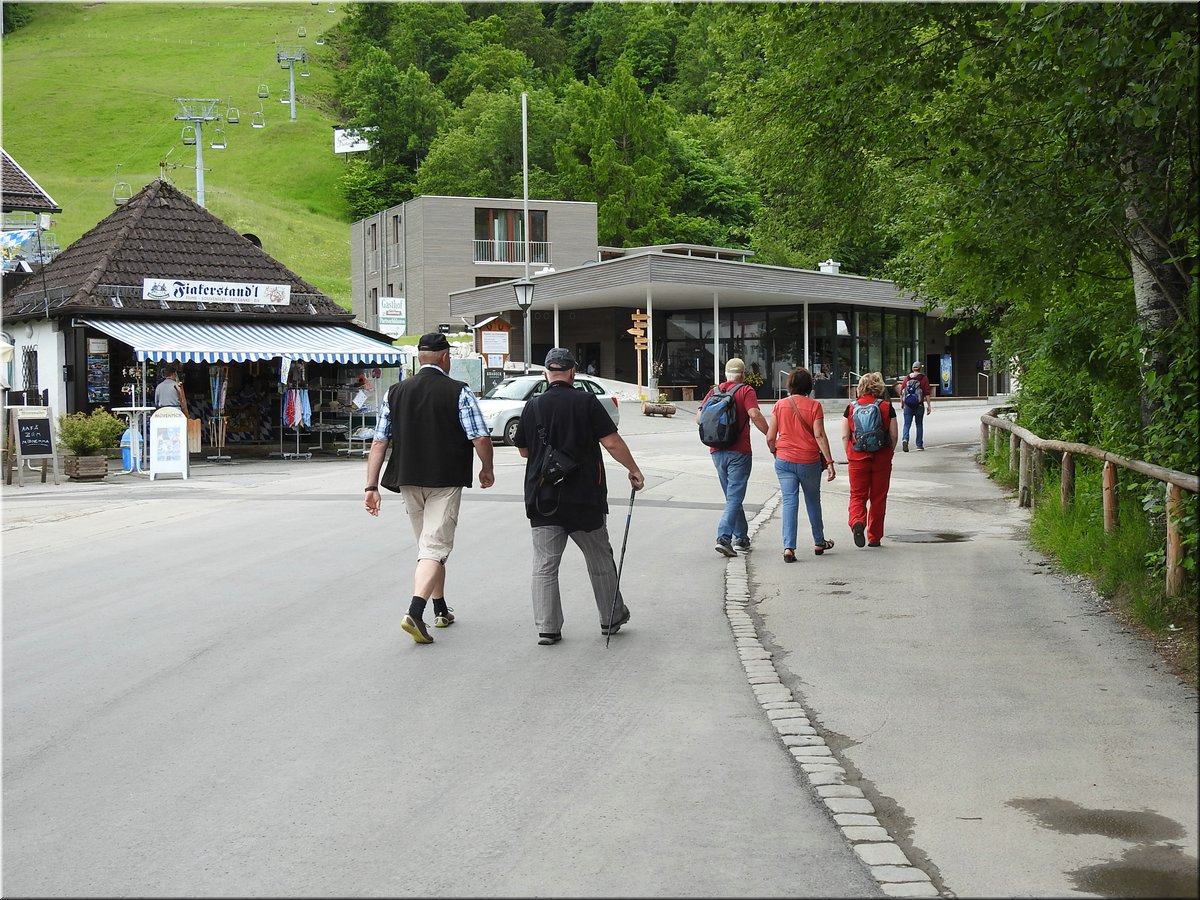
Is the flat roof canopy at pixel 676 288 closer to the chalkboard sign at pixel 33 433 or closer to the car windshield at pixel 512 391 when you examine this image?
the car windshield at pixel 512 391

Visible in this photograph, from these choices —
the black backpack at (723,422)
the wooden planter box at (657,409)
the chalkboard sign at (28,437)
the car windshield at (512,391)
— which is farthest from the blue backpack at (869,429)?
the wooden planter box at (657,409)

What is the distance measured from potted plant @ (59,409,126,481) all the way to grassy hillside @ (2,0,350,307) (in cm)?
5829

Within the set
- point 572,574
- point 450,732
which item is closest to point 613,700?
point 450,732

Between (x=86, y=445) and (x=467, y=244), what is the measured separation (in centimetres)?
4066

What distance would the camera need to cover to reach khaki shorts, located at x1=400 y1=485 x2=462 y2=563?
8219 millimetres

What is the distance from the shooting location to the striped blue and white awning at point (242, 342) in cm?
2497

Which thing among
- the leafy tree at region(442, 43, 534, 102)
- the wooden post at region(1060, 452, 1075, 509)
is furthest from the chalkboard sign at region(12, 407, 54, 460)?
the leafy tree at region(442, 43, 534, 102)

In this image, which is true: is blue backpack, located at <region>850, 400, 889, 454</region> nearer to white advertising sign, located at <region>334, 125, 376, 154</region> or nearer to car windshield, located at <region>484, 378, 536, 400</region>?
car windshield, located at <region>484, 378, 536, 400</region>

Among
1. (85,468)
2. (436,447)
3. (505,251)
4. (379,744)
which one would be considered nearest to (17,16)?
(505,251)

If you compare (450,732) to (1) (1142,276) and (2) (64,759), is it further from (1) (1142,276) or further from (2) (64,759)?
(1) (1142,276)

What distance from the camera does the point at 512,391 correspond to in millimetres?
29344

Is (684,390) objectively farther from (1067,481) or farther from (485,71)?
(485,71)

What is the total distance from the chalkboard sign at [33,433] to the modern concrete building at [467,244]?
38.8m

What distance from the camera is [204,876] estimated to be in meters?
4.12
